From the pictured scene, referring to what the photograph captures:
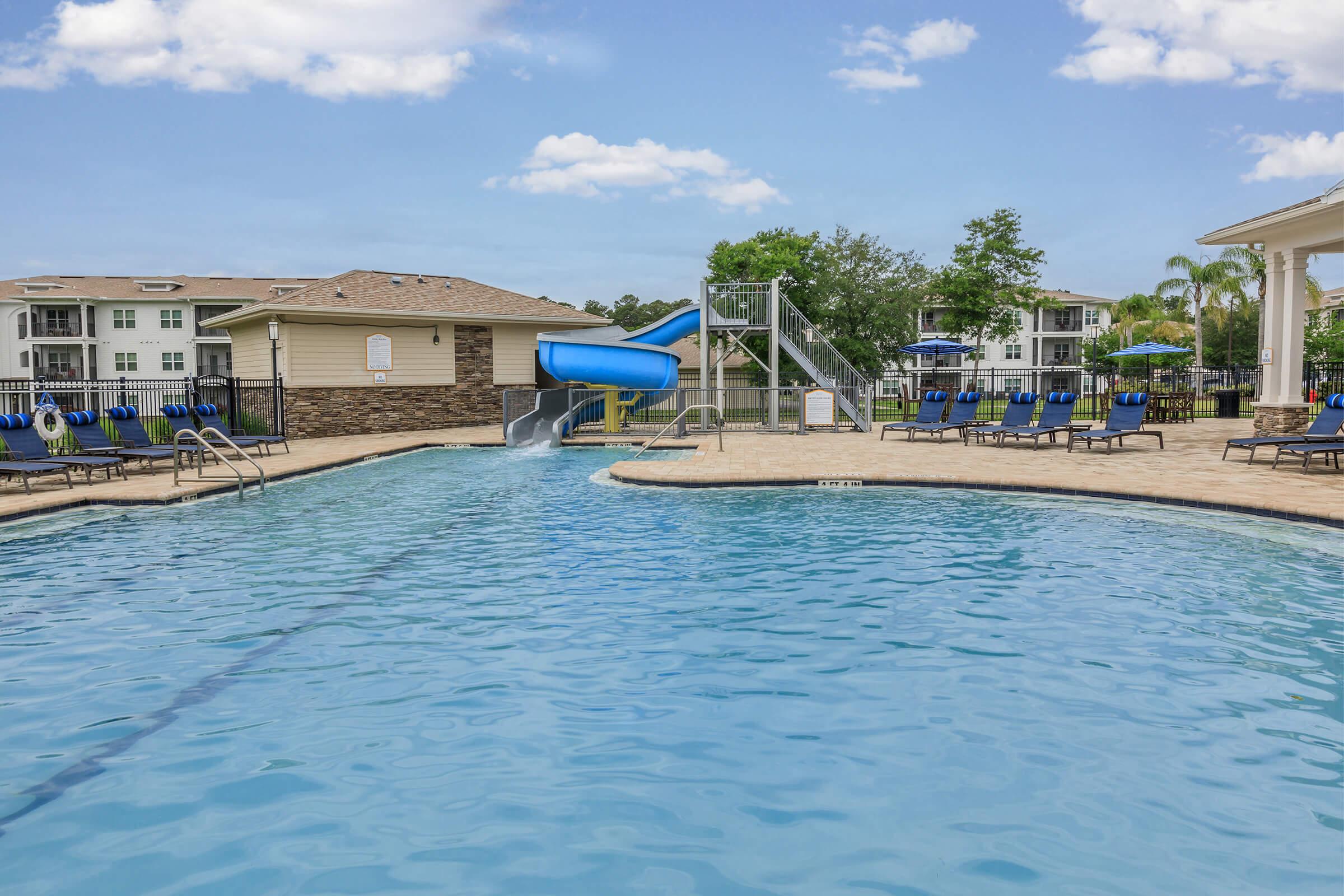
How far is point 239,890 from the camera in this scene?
2.84 m

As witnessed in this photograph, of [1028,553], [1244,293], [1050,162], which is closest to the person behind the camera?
[1028,553]

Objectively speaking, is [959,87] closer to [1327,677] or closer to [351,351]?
[351,351]

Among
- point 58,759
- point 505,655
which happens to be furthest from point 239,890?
point 505,655

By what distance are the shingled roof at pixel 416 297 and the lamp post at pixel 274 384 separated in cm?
58

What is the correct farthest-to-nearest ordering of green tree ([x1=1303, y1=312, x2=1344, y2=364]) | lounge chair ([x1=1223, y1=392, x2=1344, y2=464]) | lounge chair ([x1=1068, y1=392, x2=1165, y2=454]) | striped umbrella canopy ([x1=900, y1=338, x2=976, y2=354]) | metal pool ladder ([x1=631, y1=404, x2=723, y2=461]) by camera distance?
green tree ([x1=1303, y1=312, x2=1344, y2=364]), striped umbrella canopy ([x1=900, y1=338, x2=976, y2=354]), metal pool ladder ([x1=631, y1=404, x2=723, y2=461]), lounge chair ([x1=1068, y1=392, x2=1165, y2=454]), lounge chair ([x1=1223, y1=392, x2=1344, y2=464])

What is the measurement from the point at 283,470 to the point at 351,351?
9871mm

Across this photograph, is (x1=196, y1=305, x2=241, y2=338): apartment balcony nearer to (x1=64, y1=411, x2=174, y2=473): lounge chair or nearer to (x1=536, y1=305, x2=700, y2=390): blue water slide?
(x1=536, y1=305, x2=700, y2=390): blue water slide

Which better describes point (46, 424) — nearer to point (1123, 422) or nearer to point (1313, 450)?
point (1123, 422)

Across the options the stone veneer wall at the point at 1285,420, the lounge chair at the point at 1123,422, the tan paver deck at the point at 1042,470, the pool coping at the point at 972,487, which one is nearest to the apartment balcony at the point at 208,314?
the tan paver deck at the point at 1042,470

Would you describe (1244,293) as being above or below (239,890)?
above

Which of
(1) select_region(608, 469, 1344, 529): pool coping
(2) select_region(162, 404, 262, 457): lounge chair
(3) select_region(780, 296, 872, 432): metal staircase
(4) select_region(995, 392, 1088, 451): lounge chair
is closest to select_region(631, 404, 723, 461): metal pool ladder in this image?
(1) select_region(608, 469, 1344, 529): pool coping

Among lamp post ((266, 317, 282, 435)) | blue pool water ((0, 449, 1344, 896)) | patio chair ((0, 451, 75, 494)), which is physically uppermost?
lamp post ((266, 317, 282, 435))

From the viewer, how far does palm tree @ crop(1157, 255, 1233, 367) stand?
45.3m

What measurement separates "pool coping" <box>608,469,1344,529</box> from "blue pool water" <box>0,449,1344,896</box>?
3.93 feet
